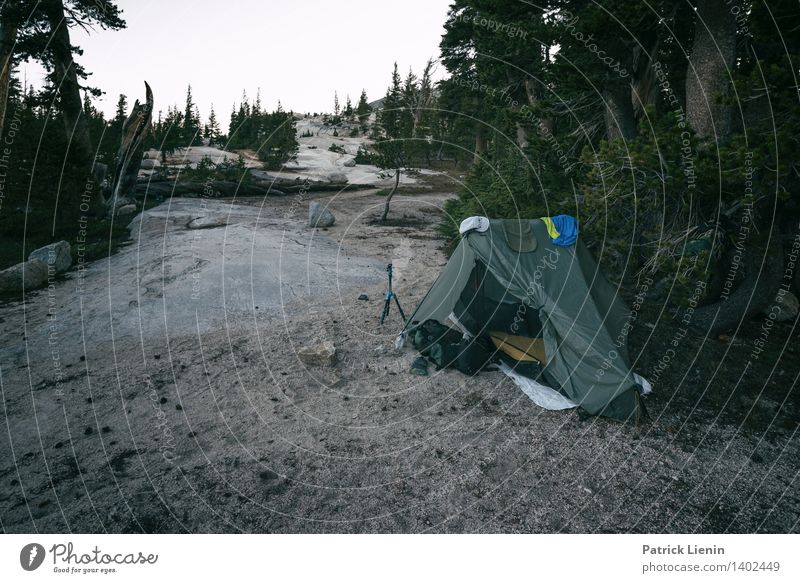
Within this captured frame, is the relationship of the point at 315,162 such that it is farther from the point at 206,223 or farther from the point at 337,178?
the point at 206,223

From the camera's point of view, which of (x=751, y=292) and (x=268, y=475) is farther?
(x=751, y=292)

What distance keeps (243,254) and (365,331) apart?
6443 mm

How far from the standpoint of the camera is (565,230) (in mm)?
7352

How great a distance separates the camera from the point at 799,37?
5.75 metres

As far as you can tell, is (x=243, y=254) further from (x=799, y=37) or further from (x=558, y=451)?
(x=799, y=37)

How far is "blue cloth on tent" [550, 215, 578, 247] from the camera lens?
23.9ft

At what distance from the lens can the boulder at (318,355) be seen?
7504 millimetres

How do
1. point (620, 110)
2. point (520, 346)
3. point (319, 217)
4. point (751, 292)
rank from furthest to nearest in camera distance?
point (319, 217) < point (620, 110) < point (751, 292) < point (520, 346)

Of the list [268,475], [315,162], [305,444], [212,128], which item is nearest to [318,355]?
[305,444]

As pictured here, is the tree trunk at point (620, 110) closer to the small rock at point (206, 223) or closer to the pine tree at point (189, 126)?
the small rock at point (206, 223)

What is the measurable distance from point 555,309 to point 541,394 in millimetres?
1481

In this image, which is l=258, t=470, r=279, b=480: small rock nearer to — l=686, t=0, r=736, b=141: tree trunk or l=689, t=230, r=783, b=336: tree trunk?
l=686, t=0, r=736, b=141: tree trunk

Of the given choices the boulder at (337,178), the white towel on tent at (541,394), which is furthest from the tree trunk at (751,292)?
the boulder at (337,178)

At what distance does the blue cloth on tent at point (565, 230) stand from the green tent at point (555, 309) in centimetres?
12
